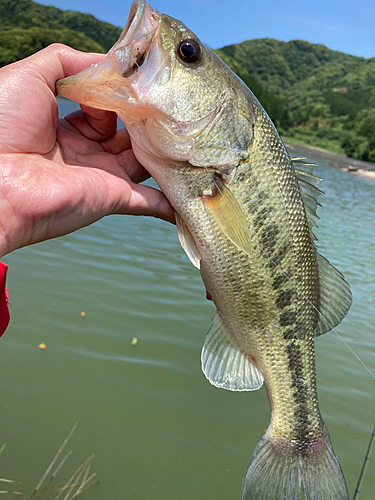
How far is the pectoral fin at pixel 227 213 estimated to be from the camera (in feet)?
6.59

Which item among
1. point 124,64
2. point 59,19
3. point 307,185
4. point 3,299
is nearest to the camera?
point 124,64

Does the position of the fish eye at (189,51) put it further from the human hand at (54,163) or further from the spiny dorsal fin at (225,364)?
the spiny dorsal fin at (225,364)

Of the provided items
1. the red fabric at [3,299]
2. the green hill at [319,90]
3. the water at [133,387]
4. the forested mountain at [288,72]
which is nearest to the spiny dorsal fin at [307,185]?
the red fabric at [3,299]

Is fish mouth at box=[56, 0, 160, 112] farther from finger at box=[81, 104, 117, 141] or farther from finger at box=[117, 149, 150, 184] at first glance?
finger at box=[117, 149, 150, 184]

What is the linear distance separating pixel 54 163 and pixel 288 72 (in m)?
202

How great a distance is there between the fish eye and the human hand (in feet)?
2.26

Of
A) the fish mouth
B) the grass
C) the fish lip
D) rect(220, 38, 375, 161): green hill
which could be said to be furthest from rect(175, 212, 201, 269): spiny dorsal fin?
rect(220, 38, 375, 161): green hill

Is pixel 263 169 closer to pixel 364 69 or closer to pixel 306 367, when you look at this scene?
pixel 306 367

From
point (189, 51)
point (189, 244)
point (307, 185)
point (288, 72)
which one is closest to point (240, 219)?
point (189, 244)

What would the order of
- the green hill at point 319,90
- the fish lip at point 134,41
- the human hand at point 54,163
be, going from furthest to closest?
1. the green hill at point 319,90
2. the human hand at point 54,163
3. the fish lip at point 134,41

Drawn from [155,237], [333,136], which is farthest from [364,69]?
[155,237]

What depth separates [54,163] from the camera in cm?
220

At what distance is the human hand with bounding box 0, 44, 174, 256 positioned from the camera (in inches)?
76.7

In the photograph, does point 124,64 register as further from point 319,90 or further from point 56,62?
point 319,90
